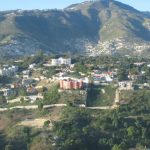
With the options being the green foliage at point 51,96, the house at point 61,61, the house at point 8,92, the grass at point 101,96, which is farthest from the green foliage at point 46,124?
the house at point 61,61

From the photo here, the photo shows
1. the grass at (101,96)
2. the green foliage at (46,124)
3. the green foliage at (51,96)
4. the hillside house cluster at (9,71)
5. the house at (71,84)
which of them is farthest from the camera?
the hillside house cluster at (9,71)

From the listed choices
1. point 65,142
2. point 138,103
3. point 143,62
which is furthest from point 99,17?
point 65,142

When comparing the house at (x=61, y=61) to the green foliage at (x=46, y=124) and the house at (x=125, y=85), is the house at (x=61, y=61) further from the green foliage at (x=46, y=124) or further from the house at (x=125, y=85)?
the green foliage at (x=46, y=124)

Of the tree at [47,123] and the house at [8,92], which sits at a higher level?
the house at [8,92]

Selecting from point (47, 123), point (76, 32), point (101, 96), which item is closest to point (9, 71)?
point (101, 96)

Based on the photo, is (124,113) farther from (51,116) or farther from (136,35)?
(136,35)

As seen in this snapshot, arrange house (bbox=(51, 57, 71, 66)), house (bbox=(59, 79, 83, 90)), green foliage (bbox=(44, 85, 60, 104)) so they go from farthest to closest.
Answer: house (bbox=(51, 57, 71, 66)) → house (bbox=(59, 79, 83, 90)) → green foliage (bbox=(44, 85, 60, 104))

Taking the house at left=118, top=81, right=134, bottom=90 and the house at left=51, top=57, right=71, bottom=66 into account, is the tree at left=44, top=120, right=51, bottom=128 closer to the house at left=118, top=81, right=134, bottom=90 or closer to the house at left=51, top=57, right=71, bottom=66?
the house at left=118, top=81, right=134, bottom=90

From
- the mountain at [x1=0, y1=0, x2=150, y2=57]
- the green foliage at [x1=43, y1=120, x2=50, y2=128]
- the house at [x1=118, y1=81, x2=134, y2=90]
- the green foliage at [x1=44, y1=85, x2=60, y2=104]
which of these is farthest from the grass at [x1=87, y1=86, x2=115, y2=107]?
the mountain at [x1=0, y1=0, x2=150, y2=57]
